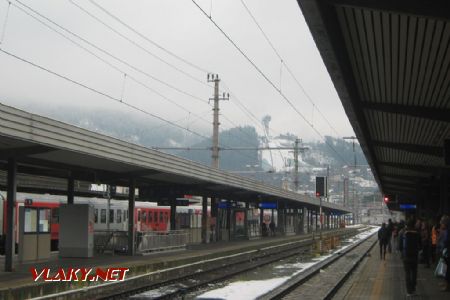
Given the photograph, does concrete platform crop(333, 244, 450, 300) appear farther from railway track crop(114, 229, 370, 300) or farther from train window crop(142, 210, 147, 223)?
train window crop(142, 210, 147, 223)

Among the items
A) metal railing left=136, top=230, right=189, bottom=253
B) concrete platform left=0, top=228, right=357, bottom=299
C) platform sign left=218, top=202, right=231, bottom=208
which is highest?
platform sign left=218, top=202, right=231, bottom=208

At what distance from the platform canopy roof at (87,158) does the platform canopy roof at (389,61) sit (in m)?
6.62

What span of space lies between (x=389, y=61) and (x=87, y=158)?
33.6 feet

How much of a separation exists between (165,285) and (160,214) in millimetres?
22465

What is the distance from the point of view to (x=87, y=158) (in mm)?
17516

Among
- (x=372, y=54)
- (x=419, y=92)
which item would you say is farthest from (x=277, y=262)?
(x=372, y=54)

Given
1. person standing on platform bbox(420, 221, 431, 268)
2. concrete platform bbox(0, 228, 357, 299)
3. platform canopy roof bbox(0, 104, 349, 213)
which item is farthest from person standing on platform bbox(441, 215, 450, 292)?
platform canopy roof bbox(0, 104, 349, 213)

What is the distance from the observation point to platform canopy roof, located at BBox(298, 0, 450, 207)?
6.98 metres

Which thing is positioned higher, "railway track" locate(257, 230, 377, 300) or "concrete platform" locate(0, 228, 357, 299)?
"concrete platform" locate(0, 228, 357, 299)

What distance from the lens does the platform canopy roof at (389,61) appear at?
6.98 metres

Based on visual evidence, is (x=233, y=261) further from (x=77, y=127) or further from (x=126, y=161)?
(x=77, y=127)

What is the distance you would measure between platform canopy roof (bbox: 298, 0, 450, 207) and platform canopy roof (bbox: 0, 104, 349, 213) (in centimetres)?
662

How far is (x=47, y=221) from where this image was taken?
18359 mm

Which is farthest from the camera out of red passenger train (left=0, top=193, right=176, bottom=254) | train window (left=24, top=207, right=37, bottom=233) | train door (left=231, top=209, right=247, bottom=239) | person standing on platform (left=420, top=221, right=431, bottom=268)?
train door (left=231, top=209, right=247, bottom=239)
